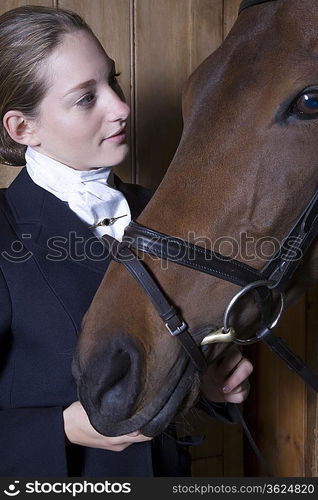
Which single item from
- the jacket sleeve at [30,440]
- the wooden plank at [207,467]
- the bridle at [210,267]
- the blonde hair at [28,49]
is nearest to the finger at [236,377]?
the bridle at [210,267]

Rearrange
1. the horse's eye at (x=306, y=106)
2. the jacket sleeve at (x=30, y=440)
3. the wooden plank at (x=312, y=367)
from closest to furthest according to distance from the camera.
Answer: the horse's eye at (x=306, y=106)
the jacket sleeve at (x=30, y=440)
the wooden plank at (x=312, y=367)

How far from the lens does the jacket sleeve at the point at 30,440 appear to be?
0.72 meters

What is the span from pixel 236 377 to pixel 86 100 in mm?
444

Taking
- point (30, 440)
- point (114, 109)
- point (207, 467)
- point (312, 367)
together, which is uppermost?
point (114, 109)

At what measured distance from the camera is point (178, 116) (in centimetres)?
120

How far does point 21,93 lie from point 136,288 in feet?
1.16

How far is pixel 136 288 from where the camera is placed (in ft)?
2.08

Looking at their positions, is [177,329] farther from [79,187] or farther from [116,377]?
[79,187]

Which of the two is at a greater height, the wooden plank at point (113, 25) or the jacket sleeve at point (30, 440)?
the wooden plank at point (113, 25)

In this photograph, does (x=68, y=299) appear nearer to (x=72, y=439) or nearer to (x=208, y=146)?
(x=72, y=439)

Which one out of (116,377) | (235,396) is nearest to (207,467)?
(235,396)

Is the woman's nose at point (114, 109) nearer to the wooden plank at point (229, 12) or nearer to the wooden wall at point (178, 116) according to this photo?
the wooden wall at point (178, 116)

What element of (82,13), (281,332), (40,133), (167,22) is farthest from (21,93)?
(281,332)

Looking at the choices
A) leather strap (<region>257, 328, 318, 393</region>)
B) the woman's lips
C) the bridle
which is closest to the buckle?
the bridle
